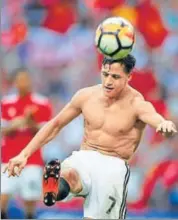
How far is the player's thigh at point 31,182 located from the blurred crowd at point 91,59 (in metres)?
0.79

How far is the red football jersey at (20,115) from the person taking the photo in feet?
24.2

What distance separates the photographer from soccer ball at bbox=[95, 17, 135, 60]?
5227 mm

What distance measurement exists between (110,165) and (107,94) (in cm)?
42

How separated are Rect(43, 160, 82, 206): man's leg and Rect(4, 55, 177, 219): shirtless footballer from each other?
0.22 ft

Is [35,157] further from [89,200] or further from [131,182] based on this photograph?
[89,200]

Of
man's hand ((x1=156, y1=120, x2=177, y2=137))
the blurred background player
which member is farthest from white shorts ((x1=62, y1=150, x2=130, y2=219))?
the blurred background player

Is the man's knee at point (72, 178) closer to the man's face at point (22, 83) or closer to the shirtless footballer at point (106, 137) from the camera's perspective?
the shirtless footballer at point (106, 137)

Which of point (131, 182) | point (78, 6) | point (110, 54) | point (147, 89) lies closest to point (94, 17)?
point (78, 6)

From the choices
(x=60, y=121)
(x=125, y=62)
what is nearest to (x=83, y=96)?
(x=60, y=121)

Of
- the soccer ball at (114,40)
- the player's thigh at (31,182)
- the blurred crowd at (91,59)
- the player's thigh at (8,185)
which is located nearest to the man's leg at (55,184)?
the soccer ball at (114,40)

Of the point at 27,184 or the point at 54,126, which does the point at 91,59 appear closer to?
the point at 27,184

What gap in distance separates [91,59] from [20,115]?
1.75m

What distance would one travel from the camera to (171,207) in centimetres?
834

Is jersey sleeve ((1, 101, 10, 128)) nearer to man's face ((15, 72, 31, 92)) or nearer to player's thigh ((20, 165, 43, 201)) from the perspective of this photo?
man's face ((15, 72, 31, 92))
